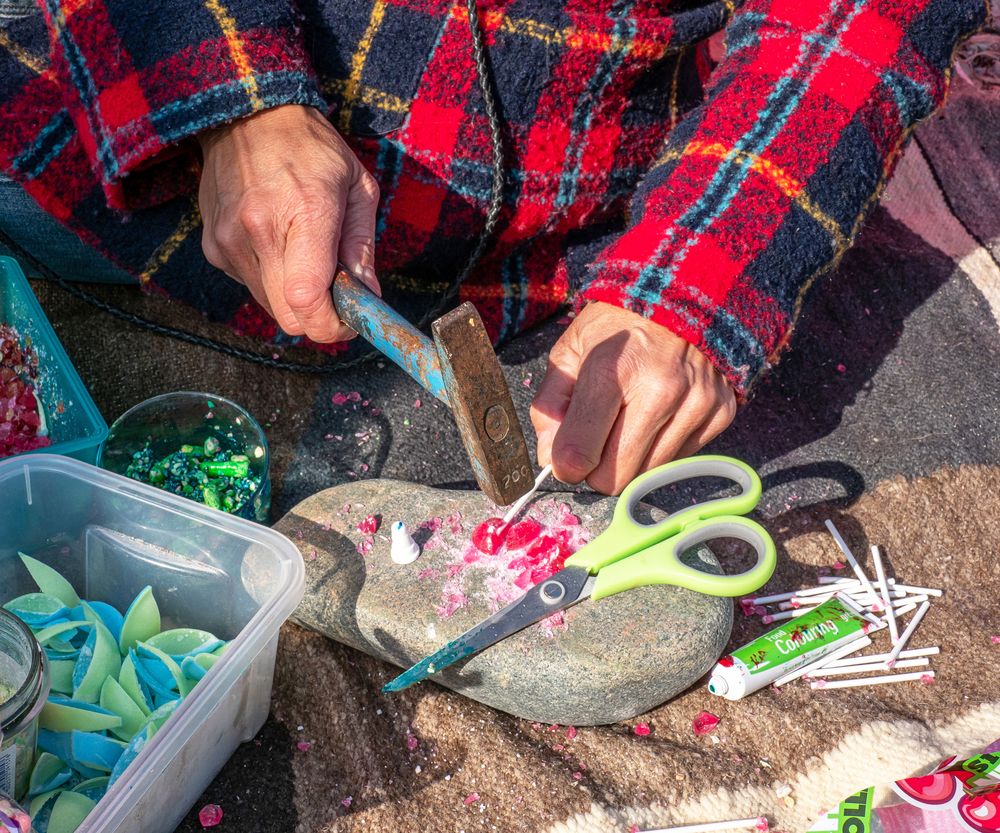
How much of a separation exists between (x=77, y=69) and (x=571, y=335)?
24.5 inches

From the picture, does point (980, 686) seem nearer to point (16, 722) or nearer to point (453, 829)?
point (453, 829)

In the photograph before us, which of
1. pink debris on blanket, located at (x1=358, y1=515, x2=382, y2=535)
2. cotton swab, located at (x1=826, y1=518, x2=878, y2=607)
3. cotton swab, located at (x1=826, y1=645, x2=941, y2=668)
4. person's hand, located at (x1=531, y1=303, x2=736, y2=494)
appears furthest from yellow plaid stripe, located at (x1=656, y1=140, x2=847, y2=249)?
pink debris on blanket, located at (x1=358, y1=515, x2=382, y2=535)

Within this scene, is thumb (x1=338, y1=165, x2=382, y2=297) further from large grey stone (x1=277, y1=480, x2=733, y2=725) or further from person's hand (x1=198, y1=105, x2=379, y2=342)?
large grey stone (x1=277, y1=480, x2=733, y2=725)

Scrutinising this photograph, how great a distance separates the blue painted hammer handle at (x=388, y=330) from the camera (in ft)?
2.73

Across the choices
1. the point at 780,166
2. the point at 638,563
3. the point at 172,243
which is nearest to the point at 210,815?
the point at 638,563

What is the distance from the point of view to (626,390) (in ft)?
3.25

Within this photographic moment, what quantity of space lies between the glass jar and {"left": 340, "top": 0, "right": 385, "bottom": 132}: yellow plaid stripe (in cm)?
67

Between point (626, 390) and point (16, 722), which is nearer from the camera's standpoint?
point (16, 722)

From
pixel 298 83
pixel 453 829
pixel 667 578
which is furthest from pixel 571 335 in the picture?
pixel 453 829

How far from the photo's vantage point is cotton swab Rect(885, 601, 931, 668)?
1.05 meters

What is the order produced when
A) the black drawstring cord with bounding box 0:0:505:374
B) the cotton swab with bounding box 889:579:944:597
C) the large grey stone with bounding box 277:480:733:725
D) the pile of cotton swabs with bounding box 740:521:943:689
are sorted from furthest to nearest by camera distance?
the black drawstring cord with bounding box 0:0:505:374, the cotton swab with bounding box 889:579:944:597, the pile of cotton swabs with bounding box 740:521:943:689, the large grey stone with bounding box 277:480:733:725

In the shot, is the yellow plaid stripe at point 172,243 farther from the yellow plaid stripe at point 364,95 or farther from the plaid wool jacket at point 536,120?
the yellow plaid stripe at point 364,95

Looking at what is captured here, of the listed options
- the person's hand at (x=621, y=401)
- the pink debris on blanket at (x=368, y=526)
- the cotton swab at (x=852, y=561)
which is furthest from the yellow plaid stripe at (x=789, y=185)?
the pink debris on blanket at (x=368, y=526)

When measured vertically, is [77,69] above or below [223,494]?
above
